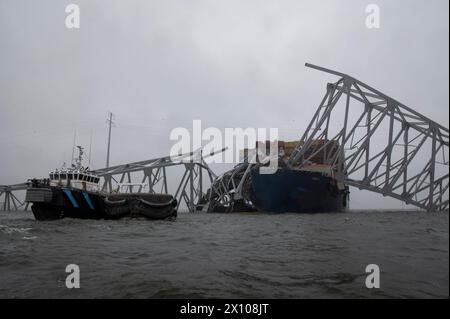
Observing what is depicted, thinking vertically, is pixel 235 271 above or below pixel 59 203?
above

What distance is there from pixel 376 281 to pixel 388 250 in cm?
354

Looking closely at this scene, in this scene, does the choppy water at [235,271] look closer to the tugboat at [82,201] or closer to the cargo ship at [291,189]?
the tugboat at [82,201]

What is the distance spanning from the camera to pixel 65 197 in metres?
30.0

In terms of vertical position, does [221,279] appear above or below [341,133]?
below

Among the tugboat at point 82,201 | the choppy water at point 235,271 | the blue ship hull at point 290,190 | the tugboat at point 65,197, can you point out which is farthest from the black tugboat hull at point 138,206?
the choppy water at point 235,271

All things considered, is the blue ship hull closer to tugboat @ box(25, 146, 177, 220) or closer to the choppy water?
tugboat @ box(25, 146, 177, 220)

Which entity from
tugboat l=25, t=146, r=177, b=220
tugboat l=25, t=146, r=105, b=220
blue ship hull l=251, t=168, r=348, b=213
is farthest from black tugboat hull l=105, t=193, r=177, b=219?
blue ship hull l=251, t=168, r=348, b=213

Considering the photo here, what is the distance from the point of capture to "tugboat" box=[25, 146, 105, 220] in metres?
29.3

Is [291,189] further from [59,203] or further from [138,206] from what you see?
[59,203]

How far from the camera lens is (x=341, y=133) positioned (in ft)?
143

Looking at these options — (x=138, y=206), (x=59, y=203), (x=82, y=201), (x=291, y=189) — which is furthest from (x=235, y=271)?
(x=291, y=189)

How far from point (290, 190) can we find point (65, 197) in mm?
25951
